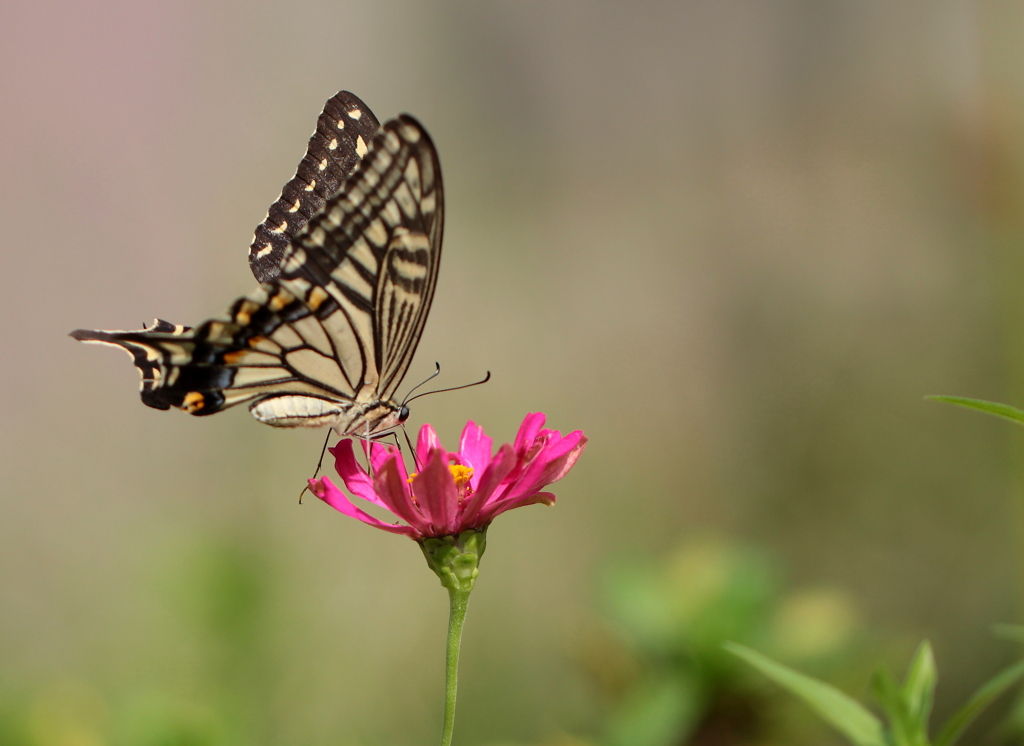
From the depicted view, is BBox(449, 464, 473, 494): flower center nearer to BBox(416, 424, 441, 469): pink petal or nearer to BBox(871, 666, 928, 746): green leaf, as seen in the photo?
BBox(416, 424, 441, 469): pink petal

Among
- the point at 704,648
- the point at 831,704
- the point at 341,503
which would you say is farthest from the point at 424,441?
the point at 704,648

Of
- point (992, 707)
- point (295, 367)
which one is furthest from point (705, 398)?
point (295, 367)

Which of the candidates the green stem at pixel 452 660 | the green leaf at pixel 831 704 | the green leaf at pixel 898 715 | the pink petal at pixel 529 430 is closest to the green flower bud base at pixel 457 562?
the green stem at pixel 452 660

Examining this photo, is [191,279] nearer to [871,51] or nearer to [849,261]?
[849,261]

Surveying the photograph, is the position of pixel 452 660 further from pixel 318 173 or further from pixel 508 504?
pixel 318 173

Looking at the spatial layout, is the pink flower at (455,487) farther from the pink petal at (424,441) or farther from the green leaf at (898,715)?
the green leaf at (898,715)
